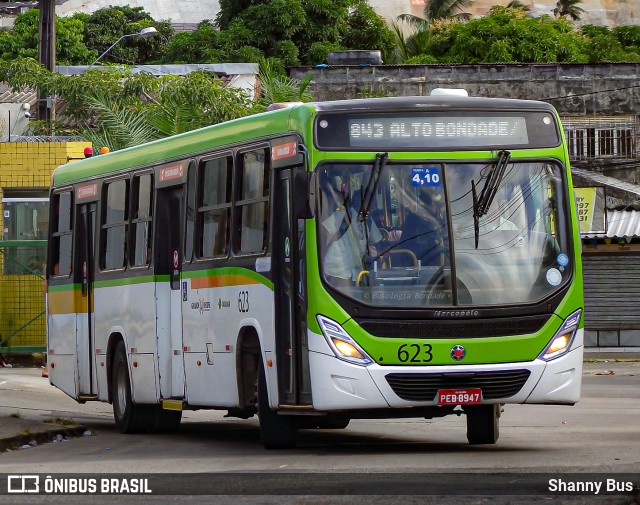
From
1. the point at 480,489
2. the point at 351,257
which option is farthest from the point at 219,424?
the point at 480,489

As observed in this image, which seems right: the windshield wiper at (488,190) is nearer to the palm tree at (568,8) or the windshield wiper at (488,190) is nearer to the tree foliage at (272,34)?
the tree foliage at (272,34)

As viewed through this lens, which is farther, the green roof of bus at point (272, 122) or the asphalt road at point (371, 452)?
the green roof of bus at point (272, 122)

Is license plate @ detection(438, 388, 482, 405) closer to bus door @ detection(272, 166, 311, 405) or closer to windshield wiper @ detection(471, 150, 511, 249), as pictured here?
bus door @ detection(272, 166, 311, 405)

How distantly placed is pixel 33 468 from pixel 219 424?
21.8ft

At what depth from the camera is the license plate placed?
12.2 m

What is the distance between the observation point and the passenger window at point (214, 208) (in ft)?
46.5

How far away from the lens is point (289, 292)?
42.0 feet

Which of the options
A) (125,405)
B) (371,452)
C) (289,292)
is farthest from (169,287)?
(371,452)

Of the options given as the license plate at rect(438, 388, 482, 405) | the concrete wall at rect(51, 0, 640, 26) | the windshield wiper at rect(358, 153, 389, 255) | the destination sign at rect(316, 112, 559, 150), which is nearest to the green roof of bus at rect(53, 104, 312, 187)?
the destination sign at rect(316, 112, 559, 150)

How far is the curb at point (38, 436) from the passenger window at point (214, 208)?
2.50 meters

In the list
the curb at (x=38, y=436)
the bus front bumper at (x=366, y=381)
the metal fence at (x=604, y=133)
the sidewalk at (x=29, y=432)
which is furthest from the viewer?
the metal fence at (x=604, y=133)

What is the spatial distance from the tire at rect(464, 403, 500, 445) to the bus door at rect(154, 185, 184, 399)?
126 inches

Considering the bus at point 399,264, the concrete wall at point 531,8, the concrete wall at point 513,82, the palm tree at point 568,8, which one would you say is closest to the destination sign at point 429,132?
the bus at point 399,264

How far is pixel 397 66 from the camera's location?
4606 cm
